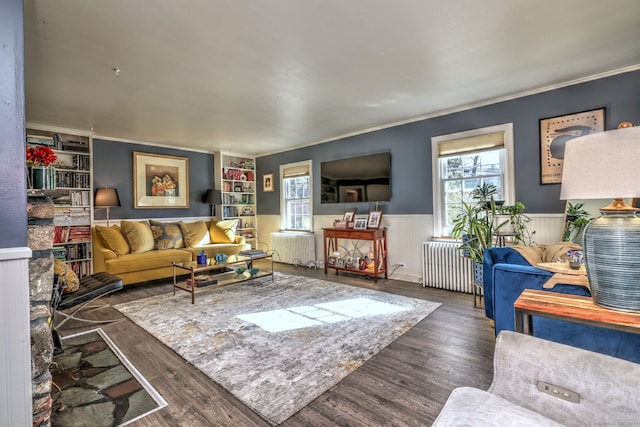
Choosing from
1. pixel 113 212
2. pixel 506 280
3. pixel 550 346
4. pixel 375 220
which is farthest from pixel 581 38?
pixel 113 212

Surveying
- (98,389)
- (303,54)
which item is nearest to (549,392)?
(98,389)

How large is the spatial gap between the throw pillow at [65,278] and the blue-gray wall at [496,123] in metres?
3.72

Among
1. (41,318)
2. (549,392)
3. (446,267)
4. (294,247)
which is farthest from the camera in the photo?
(294,247)

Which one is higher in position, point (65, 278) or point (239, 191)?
point (239, 191)

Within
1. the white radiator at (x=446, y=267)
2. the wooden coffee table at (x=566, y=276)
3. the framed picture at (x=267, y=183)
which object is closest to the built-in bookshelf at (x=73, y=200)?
the framed picture at (x=267, y=183)

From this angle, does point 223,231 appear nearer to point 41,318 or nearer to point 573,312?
point 41,318

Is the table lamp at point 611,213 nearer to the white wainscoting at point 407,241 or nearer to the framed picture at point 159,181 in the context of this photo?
the white wainscoting at point 407,241

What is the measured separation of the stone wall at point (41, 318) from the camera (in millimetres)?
1274

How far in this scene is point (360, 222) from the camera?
4.79m

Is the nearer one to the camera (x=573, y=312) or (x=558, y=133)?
(x=573, y=312)

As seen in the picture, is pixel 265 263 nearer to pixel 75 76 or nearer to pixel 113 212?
pixel 113 212

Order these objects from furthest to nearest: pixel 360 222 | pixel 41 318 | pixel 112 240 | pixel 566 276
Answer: pixel 360 222 < pixel 112 240 < pixel 566 276 < pixel 41 318

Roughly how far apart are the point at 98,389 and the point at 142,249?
9.79 ft

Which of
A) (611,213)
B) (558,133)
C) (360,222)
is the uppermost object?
(558,133)
